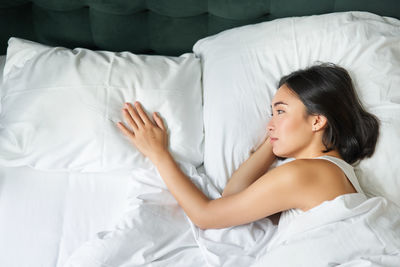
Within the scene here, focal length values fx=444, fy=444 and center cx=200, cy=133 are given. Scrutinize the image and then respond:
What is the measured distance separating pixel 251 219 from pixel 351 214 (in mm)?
268

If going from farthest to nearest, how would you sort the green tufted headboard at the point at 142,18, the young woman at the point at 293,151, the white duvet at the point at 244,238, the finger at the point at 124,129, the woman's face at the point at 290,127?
the green tufted headboard at the point at 142,18 < the finger at the point at 124,129 < the woman's face at the point at 290,127 < the young woman at the point at 293,151 < the white duvet at the point at 244,238

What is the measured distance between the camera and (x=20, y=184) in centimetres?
139

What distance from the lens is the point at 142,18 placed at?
64.2 inches

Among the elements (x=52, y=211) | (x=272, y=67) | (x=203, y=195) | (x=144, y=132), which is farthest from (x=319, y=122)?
(x=52, y=211)

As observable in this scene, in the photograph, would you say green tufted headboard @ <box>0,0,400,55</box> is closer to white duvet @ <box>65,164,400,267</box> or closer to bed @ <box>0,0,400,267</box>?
bed @ <box>0,0,400,267</box>

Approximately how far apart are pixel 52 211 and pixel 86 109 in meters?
0.32

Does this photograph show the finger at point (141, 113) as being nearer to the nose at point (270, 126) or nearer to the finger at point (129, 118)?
the finger at point (129, 118)

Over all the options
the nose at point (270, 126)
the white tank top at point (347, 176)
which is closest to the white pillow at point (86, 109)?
the nose at point (270, 126)

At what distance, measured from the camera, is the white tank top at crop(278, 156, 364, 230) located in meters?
1.19

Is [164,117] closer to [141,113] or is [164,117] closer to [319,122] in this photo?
[141,113]

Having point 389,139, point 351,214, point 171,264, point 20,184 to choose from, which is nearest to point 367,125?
point 389,139

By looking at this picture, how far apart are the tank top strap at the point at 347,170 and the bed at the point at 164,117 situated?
0.06 m

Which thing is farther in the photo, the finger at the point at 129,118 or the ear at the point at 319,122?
the finger at the point at 129,118

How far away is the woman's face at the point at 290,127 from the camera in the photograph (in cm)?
127
